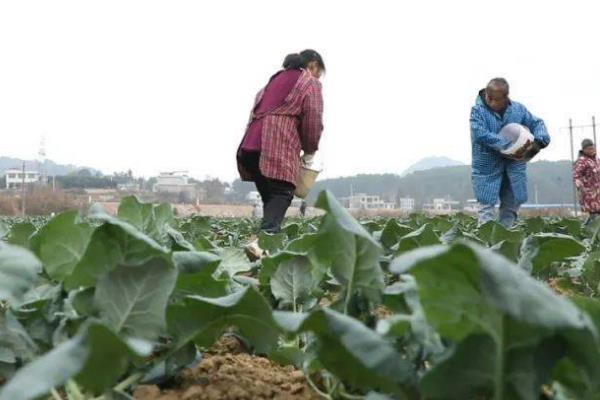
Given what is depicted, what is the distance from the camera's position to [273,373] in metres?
1.44

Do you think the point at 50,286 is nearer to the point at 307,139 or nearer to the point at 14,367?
the point at 14,367

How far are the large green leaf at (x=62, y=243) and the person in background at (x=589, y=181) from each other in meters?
7.64

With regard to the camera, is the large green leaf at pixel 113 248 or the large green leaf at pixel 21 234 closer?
the large green leaf at pixel 113 248

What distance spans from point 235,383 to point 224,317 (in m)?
0.20

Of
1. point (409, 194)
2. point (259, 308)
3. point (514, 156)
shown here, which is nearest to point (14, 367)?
point (259, 308)

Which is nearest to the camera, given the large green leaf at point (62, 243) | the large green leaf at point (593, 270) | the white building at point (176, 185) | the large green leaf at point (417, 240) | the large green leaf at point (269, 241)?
the large green leaf at point (62, 243)

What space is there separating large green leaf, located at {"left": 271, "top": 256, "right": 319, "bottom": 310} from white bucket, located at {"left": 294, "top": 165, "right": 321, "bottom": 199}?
11.4ft

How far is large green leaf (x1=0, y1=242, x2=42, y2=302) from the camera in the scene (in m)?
1.08

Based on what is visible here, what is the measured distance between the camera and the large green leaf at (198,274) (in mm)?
1282

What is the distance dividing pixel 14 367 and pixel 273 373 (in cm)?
49

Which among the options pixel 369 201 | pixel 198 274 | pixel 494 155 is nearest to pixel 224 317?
pixel 198 274

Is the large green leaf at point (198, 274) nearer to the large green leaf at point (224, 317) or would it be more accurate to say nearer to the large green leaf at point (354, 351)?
the large green leaf at point (224, 317)

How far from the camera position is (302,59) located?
16.4 ft

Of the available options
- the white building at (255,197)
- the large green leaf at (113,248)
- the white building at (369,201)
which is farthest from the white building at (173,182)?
the large green leaf at (113,248)
